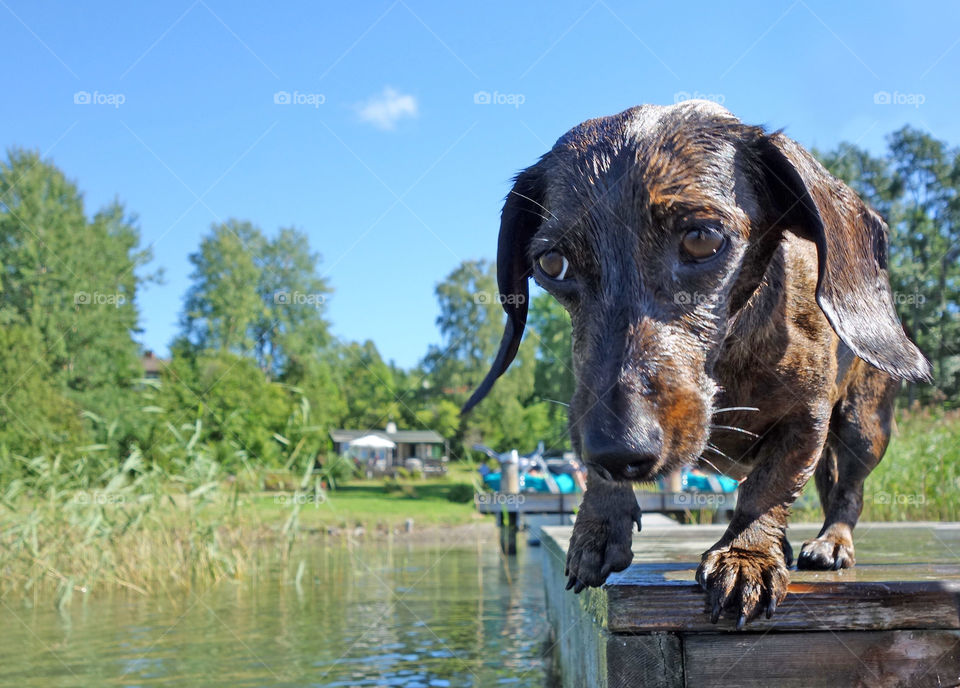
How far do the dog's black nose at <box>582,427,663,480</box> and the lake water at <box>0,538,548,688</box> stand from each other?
4.41 m

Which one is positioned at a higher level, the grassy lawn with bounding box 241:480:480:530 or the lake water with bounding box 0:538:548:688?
the lake water with bounding box 0:538:548:688

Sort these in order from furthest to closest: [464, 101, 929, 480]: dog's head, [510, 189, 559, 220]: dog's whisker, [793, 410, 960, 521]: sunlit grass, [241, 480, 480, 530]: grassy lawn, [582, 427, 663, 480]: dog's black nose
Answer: [241, 480, 480, 530]: grassy lawn → [793, 410, 960, 521]: sunlit grass → [510, 189, 559, 220]: dog's whisker → [464, 101, 929, 480]: dog's head → [582, 427, 663, 480]: dog's black nose

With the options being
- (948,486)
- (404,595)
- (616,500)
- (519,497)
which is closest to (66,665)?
(404,595)

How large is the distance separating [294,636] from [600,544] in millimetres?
5561

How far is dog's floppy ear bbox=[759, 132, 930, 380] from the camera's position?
2.69 meters

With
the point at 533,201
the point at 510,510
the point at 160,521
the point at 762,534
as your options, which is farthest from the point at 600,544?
the point at 510,510

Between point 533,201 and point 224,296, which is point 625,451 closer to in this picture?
point 533,201

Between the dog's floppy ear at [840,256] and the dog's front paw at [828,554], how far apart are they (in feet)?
2.94

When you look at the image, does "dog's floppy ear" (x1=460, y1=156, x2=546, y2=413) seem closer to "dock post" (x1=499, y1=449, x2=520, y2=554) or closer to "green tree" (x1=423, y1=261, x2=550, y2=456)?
"dock post" (x1=499, y1=449, x2=520, y2=554)

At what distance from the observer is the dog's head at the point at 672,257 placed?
7.35 feet

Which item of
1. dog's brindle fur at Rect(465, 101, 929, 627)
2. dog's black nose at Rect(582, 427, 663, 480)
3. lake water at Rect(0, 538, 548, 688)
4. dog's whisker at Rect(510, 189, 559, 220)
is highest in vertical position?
dog's whisker at Rect(510, 189, 559, 220)

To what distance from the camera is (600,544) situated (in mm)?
2939

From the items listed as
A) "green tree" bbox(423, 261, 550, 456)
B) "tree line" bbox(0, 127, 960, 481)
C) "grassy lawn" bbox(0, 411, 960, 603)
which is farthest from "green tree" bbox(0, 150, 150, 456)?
"grassy lawn" bbox(0, 411, 960, 603)

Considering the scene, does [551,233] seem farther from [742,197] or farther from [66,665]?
[66,665]
